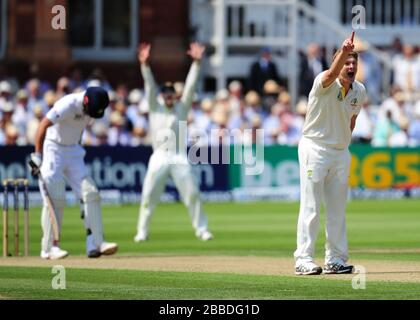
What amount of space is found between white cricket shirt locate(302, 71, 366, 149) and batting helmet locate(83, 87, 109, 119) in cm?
325

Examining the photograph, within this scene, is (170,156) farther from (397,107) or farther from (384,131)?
(397,107)

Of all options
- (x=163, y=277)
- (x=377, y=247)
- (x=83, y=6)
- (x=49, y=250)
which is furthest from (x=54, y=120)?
(x=83, y=6)

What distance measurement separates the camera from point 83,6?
34156mm

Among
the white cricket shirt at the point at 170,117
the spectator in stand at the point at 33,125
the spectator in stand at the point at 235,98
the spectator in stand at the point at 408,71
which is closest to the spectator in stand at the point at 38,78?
the spectator in stand at the point at 33,125

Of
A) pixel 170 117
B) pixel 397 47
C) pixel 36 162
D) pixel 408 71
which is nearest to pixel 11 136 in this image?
pixel 170 117

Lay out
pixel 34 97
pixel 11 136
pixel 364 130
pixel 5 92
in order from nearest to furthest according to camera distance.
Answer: pixel 11 136, pixel 5 92, pixel 34 97, pixel 364 130

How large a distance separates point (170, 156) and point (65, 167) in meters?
3.78

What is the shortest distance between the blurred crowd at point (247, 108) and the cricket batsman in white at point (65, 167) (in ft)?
30.0

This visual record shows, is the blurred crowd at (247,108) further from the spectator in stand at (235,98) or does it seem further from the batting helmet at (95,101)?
the batting helmet at (95,101)

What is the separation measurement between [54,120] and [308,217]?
408 cm

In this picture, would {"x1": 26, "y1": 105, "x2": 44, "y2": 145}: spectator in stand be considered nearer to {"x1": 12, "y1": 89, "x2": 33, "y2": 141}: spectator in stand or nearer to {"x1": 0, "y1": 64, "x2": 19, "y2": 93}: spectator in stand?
{"x1": 12, "y1": 89, "x2": 33, "y2": 141}: spectator in stand

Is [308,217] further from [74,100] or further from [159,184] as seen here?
[159,184]

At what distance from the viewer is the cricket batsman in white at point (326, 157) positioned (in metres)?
13.9

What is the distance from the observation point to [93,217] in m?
16.8
